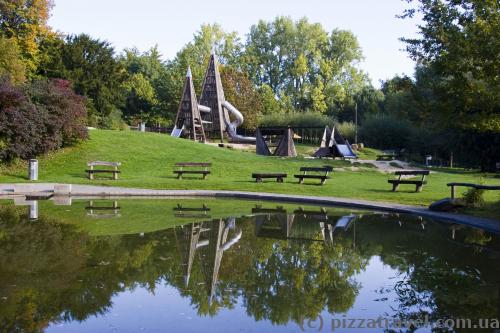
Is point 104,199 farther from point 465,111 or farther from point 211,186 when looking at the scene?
point 465,111

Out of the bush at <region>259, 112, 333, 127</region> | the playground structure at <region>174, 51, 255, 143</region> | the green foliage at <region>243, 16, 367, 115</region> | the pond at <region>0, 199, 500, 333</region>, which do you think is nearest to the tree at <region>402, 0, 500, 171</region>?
the pond at <region>0, 199, 500, 333</region>

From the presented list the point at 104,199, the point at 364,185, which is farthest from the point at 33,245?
the point at 364,185

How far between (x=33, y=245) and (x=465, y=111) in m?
12.4

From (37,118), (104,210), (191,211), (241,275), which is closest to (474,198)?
(191,211)

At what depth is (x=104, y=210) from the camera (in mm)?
15758

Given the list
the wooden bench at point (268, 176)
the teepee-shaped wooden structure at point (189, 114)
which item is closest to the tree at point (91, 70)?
the teepee-shaped wooden structure at point (189, 114)

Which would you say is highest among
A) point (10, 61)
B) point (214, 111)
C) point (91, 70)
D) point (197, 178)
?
point (91, 70)

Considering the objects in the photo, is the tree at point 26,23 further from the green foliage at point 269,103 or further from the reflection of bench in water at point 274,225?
the reflection of bench in water at point 274,225

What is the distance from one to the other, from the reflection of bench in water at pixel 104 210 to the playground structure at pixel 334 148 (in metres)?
27.0

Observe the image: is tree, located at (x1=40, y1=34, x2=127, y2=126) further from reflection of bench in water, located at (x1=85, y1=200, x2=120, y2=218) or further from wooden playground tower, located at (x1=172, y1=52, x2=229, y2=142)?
reflection of bench in water, located at (x1=85, y1=200, x2=120, y2=218)

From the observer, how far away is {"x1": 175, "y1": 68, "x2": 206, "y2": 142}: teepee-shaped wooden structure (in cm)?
4516

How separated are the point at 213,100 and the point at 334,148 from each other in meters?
13.6

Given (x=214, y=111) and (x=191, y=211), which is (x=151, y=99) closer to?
(x=214, y=111)

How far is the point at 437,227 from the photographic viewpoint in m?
13.2
